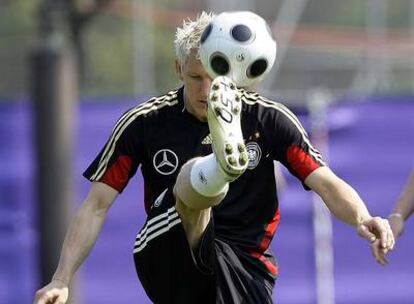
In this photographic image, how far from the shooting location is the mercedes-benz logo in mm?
5820

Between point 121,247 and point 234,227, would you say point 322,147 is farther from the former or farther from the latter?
point 234,227

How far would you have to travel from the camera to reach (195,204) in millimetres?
5332

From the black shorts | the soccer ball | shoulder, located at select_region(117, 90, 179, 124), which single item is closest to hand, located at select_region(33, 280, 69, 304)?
the black shorts

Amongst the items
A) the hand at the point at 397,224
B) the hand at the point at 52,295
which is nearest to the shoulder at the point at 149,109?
the hand at the point at 52,295

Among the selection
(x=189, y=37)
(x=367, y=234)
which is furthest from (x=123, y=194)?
(x=367, y=234)

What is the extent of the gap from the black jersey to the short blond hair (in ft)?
0.90

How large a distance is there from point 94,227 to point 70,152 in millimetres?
4858

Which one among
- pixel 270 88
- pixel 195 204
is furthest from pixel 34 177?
pixel 195 204

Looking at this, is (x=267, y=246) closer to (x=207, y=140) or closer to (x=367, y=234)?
(x=207, y=140)

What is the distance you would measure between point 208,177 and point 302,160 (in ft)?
2.45

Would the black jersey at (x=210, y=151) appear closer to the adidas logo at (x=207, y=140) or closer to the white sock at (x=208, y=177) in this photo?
the adidas logo at (x=207, y=140)

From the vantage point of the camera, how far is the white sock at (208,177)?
511 centimetres

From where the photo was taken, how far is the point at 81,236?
5.77 m

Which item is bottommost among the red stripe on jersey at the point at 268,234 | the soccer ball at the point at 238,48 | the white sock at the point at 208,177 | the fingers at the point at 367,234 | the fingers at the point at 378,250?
the fingers at the point at 378,250
